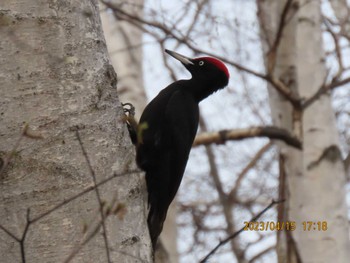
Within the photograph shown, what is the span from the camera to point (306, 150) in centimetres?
411

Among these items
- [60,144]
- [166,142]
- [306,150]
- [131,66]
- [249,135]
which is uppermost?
[131,66]

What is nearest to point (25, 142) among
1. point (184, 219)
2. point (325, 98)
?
point (325, 98)

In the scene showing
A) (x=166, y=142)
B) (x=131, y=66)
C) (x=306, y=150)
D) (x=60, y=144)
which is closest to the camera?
(x=60, y=144)

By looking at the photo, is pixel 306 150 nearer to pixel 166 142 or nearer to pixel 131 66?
pixel 166 142

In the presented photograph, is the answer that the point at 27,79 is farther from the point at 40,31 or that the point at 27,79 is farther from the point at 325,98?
the point at 325,98

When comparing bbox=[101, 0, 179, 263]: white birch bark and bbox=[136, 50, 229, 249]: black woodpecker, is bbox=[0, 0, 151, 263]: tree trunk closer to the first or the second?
bbox=[136, 50, 229, 249]: black woodpecker

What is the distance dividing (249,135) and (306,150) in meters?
0.33

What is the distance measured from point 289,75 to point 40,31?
A: 2.44m

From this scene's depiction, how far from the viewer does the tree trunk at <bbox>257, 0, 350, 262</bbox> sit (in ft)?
12.9

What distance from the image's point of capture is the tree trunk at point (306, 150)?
3.95 m

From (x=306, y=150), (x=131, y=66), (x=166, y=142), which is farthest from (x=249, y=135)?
(x=131, y=66)

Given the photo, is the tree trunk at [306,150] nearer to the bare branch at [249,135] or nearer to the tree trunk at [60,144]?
the bare branch at [249,135]

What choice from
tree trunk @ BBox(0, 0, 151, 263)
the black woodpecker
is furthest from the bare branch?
tree trunk @ BBox(0, 0, 151, 263)

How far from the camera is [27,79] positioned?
210cm
